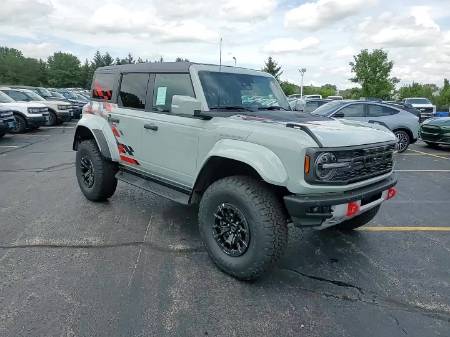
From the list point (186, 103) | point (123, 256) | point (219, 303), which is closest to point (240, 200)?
point (219, 303)

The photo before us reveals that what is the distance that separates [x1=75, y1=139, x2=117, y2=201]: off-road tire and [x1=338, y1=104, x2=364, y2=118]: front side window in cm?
779

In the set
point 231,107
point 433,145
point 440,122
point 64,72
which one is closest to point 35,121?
point 231,107

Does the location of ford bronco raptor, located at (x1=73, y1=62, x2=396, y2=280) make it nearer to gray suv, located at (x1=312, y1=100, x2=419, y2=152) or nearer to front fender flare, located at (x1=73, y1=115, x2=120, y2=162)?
front fender flare, located at (x1=73, y1=115, x2=120, y2=162)

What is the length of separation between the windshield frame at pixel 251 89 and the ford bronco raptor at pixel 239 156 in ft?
0.05

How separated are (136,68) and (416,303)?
159 inches

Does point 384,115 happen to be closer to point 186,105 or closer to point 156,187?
point 156,187

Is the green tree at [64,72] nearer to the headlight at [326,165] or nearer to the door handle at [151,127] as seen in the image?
the door handle at [151,127]

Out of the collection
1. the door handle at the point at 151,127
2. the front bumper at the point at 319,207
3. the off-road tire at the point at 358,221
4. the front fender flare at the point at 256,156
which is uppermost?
the door handle at the point at 151,127

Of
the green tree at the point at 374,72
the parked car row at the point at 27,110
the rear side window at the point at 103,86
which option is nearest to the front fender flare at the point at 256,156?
the rear side window at the point at 103,86

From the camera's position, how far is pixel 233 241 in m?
3.46

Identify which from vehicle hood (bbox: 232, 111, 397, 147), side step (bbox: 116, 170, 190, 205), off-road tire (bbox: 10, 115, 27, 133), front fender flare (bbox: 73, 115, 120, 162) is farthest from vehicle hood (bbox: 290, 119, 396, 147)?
off-road tire (bbox: 10, 115, 27, 133)

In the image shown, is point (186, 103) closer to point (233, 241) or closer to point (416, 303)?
point (233, 241)

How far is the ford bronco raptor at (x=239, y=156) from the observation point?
3.06 m

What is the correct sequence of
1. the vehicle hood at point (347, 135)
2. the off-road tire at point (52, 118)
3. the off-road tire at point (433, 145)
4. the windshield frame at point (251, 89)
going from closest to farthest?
the vehicle hood at point (347, 135) → the windshield frame at point (251, 89) → the off-road tire at point (433, 145) → the off-road tire at point (52, 118)
